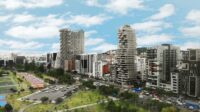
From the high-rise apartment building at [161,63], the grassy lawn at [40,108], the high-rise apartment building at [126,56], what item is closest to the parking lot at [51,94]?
the grassy lawn at [40,108]

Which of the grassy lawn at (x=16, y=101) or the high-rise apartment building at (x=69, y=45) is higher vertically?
the high-rise apartment building at (x=69, y=45)

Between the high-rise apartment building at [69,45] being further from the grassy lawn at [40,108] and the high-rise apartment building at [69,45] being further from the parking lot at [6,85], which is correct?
the grassy lawn at [40,108]

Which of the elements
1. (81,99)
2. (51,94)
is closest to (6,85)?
(51,94)

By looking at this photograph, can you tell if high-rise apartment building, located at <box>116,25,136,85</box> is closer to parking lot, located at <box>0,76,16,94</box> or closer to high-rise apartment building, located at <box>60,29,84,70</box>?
parking lot, located at <box>0,76,16,94</box>

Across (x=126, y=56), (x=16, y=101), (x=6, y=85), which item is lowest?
(x=16, y=101)

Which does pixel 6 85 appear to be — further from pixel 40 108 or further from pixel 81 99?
pixel 40 108

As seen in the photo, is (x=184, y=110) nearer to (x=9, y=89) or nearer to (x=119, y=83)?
(x=119, y=83)
